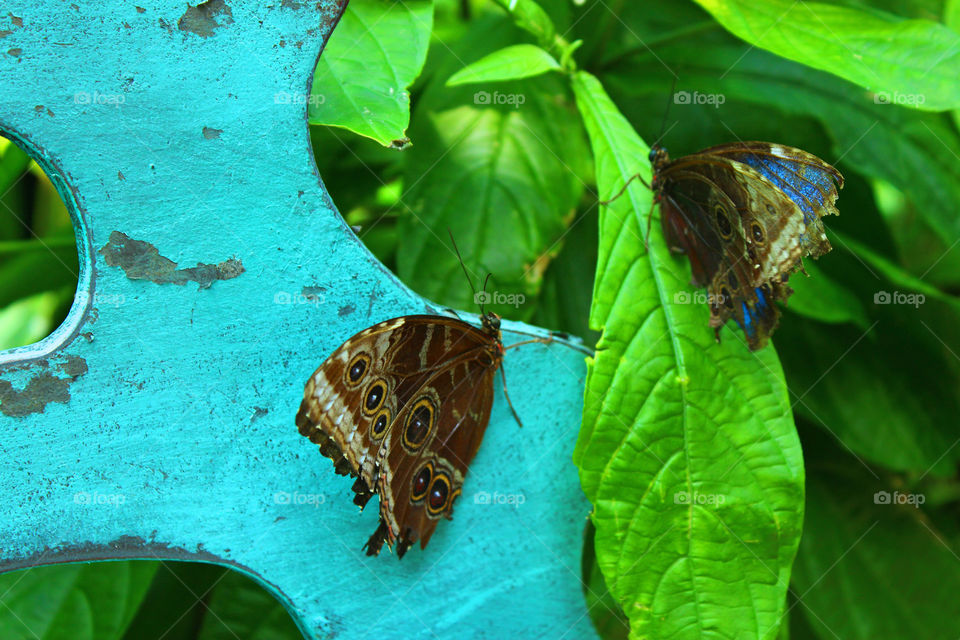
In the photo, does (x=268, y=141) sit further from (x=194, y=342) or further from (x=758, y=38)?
(x=758, y=38)

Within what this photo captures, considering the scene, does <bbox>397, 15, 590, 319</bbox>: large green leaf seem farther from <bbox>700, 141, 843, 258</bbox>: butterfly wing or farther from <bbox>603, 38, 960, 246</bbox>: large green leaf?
<bbox>700, 141, 843, 258</bbox>: butterfly wing

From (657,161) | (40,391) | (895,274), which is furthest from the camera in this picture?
(895,274)

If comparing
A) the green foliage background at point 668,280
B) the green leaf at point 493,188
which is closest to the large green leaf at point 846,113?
the green foliage background at point 668,280

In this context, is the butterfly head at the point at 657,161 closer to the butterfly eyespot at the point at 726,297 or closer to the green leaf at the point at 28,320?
the butterfly eyespot at the point at 726,297

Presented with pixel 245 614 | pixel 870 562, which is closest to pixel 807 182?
pixel 245 614

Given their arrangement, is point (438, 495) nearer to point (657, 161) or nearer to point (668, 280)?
point (668, 280)

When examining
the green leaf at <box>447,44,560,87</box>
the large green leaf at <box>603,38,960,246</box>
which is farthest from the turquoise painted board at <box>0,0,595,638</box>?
the large green leaf at <box>603,38,960,246</box>
